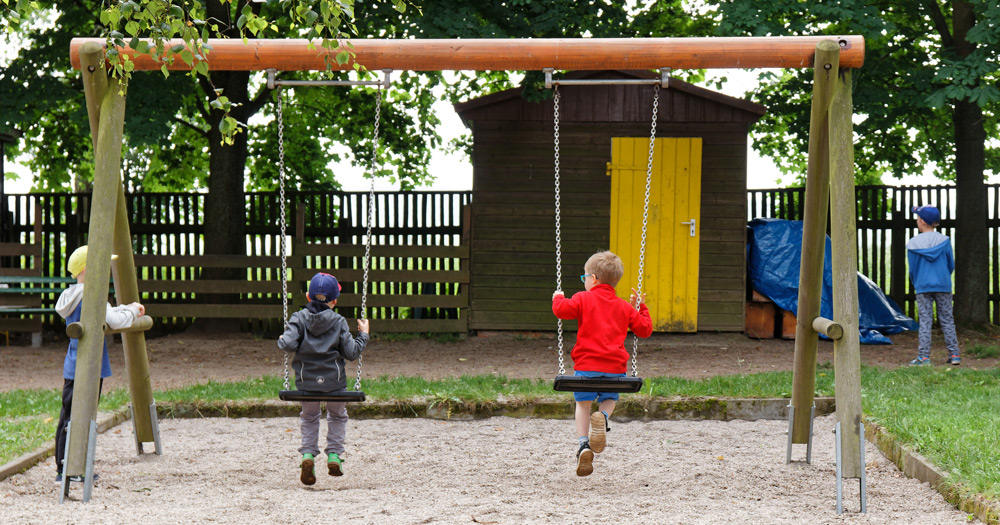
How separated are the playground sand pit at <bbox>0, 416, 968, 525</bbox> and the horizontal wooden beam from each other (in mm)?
2357

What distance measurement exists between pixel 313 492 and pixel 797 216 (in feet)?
32.3

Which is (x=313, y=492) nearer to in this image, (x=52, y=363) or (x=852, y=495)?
(x=852, y=495)

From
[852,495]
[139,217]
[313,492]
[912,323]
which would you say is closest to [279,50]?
[313,492]

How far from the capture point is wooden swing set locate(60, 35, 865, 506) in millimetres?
4918

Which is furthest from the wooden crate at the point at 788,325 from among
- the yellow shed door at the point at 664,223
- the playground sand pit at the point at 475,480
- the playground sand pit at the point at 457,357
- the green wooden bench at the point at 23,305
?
the green wooden bench at the point at 23,305

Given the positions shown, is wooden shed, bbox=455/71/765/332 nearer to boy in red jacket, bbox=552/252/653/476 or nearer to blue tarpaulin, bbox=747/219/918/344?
blue tarpaulin, bbox=747/219/918/344

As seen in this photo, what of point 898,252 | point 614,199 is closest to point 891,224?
point 898,252

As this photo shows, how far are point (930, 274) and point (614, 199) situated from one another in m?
3.95

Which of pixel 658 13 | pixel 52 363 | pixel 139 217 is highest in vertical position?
pixel 658 13

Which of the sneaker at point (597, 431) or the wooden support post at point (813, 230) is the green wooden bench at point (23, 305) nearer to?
the sneaker at point (597, 431)

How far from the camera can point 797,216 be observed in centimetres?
1326

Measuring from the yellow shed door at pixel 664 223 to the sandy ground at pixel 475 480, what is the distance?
4.97 m

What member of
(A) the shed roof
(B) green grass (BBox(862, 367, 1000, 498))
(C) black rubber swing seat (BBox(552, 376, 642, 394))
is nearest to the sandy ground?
(B) green grass (BBox(862, 367, 1000, 498))

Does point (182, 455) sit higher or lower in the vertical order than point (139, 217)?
lower
